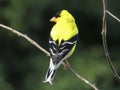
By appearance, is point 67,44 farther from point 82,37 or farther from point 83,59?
point 82,37

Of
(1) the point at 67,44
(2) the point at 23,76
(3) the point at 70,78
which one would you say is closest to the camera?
(1) the point at 67,44

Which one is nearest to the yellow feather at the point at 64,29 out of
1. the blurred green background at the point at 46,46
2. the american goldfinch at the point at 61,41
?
the american goldfinch at the point at 61,41

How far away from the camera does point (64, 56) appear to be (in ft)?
17.5

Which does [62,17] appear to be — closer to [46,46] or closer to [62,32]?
[62,32]

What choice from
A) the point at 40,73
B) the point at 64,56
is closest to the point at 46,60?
the point at 40,73

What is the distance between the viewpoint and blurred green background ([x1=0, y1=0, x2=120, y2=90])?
11516 millimetres

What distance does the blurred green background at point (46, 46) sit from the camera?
11.5 metres

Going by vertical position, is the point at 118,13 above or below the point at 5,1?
below

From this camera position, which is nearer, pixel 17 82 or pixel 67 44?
pixel 67 44

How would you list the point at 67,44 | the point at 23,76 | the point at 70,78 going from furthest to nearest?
1. the point at 23,76
2. the point at 70,78
3. the point at 67,44

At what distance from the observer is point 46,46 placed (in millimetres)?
12211

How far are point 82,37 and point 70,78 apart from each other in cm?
153

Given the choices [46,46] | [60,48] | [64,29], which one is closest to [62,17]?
[64,29]

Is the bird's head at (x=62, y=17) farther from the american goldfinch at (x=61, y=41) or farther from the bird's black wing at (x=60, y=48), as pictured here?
the bird's black wing at (x=60, y=48)
